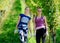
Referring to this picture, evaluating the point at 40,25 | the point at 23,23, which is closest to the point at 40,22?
the point at 40,25

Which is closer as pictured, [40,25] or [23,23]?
[23,23]

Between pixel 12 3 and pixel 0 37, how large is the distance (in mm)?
1702

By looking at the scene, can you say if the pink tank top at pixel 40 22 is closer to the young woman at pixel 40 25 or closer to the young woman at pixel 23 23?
the young woman at pixel 40 25

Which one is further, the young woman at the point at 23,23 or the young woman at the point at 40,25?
the young woman at the point at 40,25

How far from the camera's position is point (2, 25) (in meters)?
11.1

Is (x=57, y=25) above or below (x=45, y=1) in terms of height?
below

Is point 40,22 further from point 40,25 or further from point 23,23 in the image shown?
point 23,23

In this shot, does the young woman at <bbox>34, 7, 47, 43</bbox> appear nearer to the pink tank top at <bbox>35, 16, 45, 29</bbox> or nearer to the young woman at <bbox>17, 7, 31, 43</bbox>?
the pink tank top at <bbox>35, 16, 45, 29</bbox>

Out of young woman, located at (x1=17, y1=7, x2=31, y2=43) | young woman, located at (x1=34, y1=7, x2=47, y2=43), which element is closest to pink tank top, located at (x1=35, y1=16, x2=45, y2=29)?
young woman, located at (x1=34, y1=7, x2=47, y2=43)

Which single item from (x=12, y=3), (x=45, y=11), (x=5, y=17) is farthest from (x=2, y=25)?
(x=45, y=11)

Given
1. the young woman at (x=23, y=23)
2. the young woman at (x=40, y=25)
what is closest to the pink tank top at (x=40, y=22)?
the young woman at (x=40, y=25)

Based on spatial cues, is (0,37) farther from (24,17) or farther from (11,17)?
(24,17)

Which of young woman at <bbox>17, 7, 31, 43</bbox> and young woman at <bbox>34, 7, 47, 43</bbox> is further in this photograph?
young woman at <bbox>34, 7, 47, 43</bbox>

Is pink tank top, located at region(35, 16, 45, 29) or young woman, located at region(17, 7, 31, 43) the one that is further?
pink tank top, located at region(35, 16, 45, 29)
